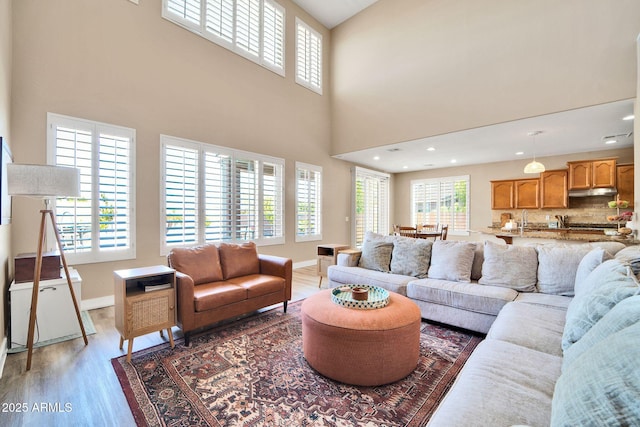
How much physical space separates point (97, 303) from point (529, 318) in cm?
461

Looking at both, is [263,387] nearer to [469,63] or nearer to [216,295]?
[216,295]

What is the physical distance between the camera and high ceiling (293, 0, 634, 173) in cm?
430

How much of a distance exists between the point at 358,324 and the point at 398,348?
33 cm

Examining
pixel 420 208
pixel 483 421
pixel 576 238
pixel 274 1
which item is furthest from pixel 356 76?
pixel 483 421

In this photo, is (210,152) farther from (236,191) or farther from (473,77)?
(473,77)

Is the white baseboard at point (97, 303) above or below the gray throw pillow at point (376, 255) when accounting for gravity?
below

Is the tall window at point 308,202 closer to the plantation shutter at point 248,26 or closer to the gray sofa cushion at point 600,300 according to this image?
the plantation shutter at point 248,26

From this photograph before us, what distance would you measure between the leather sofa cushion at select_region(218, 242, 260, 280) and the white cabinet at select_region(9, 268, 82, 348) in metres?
1.39

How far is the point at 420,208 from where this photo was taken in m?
8.68

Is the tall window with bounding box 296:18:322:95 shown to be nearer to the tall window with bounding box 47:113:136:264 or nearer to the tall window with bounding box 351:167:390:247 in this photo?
the tall window with bounding box 351:167:390:247

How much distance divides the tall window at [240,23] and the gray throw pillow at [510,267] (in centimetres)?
504

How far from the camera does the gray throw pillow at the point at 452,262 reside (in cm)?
310

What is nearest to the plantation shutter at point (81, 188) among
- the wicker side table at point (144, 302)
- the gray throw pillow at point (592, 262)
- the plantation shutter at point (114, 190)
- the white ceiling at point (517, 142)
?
the plantation shutter at point (114, 190)

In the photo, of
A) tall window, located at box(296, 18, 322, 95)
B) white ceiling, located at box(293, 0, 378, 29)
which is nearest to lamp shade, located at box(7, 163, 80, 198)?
tall window, located at box(296, 18, 322, 95)
